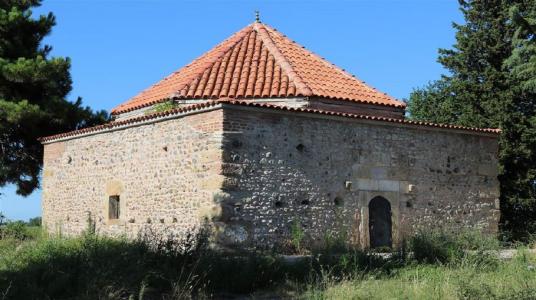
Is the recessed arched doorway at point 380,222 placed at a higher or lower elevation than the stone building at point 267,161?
lower

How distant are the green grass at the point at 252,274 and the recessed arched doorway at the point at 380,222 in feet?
10.1

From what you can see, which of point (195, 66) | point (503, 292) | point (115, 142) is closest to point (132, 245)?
point (115, 142)

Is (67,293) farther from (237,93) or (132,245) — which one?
(237,93)

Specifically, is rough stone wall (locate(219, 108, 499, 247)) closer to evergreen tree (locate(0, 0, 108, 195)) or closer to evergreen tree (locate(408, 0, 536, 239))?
evergreen tree (locate(408, 0, 536, 239))

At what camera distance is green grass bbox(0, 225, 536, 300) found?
296 inches

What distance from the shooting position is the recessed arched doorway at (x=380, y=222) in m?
13.8

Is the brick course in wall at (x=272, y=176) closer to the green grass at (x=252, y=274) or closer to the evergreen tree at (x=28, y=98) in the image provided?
the green grass at (x=252, y=274)

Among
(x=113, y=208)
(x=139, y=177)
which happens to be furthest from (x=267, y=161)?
(x=113, y=208)

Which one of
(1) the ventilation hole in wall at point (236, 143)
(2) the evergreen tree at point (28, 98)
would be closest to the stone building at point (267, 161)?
(1) the ventilation hole in wall at point (236, 143)

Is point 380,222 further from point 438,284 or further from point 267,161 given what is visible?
point 438,284

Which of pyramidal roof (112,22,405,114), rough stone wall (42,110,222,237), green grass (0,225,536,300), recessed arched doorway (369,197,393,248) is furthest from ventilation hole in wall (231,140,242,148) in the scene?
recessed arched doorway (369,197,393,248)

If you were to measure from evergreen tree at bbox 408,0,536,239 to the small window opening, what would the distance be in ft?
33.8

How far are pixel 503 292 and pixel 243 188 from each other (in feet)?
17.8

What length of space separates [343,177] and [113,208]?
5319 mm
